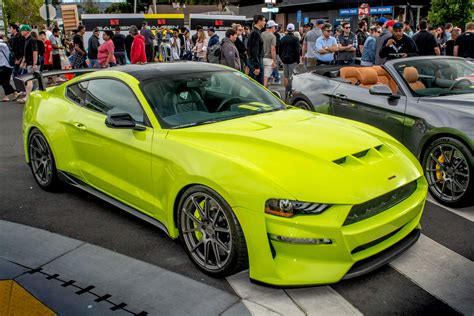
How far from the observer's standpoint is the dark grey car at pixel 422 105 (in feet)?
16.3

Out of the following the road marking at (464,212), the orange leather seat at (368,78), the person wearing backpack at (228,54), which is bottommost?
the road marking at (464,212)

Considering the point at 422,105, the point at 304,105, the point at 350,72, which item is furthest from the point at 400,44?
the point at 422,105

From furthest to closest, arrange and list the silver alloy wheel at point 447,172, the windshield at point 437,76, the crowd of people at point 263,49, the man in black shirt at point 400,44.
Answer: the crowd of people at point 263,49
the man in black shirt at point 400,44
the windshield at point 437,76
the silver alloy wheel at point 447,172

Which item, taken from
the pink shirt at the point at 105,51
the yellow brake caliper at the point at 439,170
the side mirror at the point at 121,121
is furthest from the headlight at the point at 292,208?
the pink shirt at the point at 105,51

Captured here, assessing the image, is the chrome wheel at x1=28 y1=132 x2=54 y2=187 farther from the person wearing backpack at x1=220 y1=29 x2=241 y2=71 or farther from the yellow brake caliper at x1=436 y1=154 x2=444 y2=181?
the person wearing backpack at x1=220 y1=29 x2=241 y2=71

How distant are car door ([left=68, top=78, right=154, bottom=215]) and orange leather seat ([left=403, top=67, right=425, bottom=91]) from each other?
3.42 m

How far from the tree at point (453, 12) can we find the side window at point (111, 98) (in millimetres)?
24899

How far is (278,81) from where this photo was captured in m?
15.7

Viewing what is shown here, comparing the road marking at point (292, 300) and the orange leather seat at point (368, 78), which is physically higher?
the orange leather seat at point (368, 78)

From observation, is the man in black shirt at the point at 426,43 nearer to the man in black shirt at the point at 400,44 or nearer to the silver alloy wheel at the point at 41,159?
the man in black shirt at the point at 400,44

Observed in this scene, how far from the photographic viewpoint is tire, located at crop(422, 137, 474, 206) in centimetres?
486

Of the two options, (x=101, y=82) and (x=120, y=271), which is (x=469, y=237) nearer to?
(x=120, y=271)

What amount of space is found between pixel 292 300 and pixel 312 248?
0.48m

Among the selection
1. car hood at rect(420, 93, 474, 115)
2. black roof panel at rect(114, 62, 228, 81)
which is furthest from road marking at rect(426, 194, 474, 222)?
black roof panel at rect(114, 62, 228, 81)
